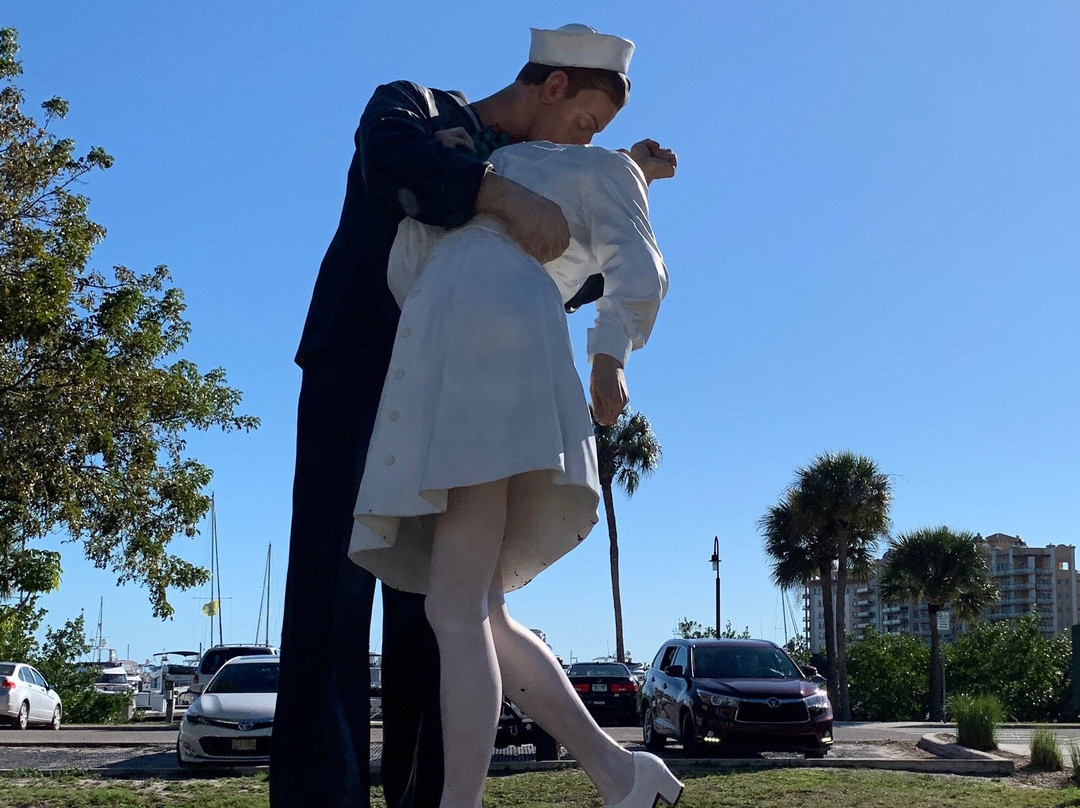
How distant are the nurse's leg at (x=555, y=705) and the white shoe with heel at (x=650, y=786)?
18 mm

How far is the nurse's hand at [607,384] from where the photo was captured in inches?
99.1

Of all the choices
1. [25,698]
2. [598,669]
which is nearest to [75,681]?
[25,698]

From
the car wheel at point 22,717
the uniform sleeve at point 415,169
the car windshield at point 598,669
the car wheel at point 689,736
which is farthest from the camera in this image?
the car wheel at point 22,717

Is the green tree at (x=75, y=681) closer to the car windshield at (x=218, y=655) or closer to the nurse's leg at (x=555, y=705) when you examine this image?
the car windshield at (x=218, y=655)

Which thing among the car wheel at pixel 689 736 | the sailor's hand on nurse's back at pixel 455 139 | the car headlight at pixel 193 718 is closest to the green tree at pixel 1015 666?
the car wheel at pixel 689 736

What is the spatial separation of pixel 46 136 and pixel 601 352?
65.3 ft

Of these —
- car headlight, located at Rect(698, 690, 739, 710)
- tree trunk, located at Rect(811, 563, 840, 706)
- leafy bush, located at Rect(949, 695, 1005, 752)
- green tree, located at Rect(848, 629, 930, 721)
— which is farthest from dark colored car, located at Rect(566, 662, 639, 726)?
green tree, located at Rect(848, 629, 930, 721)

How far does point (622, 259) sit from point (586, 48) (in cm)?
47

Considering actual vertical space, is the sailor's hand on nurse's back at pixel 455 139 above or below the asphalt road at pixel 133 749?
above

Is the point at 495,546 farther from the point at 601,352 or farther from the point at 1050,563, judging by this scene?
the point at 1050,563

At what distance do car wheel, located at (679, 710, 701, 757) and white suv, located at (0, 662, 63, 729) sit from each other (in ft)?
52.1

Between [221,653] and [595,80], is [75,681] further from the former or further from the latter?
[595,80]

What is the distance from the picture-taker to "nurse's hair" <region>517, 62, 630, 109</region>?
2.74m

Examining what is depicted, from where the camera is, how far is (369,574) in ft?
8.93
